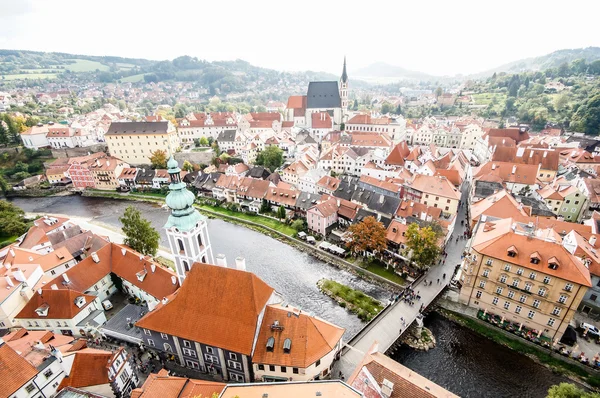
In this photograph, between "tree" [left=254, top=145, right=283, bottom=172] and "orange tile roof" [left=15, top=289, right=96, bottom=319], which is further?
"tree" [left=254, top=145, right=283, bottom=172]

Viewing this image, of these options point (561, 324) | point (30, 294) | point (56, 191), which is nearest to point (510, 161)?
point (561, 324)

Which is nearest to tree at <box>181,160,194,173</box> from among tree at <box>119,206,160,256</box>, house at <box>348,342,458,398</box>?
tree at <box>119,206,160,256</box>

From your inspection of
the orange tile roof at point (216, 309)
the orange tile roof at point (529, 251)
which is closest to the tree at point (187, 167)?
the orange tile roof at point (216, 309)

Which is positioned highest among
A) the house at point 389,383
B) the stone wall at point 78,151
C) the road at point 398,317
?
the house at point 389,383

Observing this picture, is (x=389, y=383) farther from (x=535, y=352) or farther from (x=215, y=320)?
(x=535, y=352)

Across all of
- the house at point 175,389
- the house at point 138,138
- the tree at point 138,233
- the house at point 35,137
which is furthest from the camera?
the house at point 35,137

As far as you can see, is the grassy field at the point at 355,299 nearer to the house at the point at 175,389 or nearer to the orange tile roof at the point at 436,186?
the house at the point at 175,389

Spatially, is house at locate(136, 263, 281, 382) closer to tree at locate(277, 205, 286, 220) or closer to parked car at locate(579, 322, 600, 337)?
tree at locate(277, 205, 286, 220)
